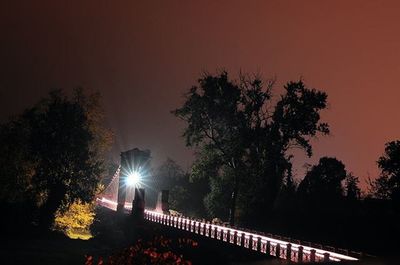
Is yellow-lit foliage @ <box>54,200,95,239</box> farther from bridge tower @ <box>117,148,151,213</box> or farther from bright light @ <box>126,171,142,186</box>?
bridge tower @ <box>117,148,151,213</box>

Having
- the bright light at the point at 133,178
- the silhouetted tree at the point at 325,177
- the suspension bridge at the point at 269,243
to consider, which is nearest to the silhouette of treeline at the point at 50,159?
the suspension bridge at the point at 269,243

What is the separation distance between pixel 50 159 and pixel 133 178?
1488 inches

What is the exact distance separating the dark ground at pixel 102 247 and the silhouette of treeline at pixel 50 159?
6.96 ft

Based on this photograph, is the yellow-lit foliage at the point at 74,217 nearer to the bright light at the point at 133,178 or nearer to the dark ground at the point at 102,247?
the dark ground at the point at 102,247

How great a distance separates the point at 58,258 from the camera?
3491cm

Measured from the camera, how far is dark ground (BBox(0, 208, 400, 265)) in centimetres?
3075

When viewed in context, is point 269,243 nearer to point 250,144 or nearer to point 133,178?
point 250,144

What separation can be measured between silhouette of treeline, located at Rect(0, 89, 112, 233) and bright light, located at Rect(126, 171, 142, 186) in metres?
35.1

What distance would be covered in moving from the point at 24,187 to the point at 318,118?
27823mm

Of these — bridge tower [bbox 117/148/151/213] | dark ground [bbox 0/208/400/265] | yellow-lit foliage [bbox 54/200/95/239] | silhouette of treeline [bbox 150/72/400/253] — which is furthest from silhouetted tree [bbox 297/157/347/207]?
bridge tower [bbox 117/148/151/213]

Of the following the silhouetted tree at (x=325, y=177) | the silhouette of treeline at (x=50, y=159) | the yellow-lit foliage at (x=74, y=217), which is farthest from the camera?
the silhouetted tree at (x=325, y=177)

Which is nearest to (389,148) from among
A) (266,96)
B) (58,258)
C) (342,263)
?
(266,96)

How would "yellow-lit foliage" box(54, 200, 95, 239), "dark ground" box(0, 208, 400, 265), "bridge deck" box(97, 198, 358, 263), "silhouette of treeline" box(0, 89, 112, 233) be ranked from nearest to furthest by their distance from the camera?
"bridge deck" box(97, 198, 358, 263)
"dark ground" box(0, 208, 400, 265)
"silhouette of treeline" box(0, 89, 112, 233)
"yellow-lit foliage" box(54, 200, 95, 239)

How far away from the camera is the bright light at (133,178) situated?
80.2m
